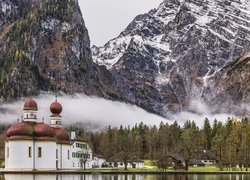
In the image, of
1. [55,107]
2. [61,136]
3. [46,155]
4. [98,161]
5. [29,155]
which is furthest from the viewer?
[98,161]

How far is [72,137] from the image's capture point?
540ft

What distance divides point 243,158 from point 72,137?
4817 centimetres

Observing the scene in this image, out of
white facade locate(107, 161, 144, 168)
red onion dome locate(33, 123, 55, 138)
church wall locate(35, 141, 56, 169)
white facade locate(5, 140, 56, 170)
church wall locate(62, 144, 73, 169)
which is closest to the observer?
white facade locate(5, 140, 56, 170)

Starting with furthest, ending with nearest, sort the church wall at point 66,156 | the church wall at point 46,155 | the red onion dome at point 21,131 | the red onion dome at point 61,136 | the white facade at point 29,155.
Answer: the church wall at point 66,156
the red onion dome at point 61,136
the church wall at point 46,155
the red onion dome at point 21,131
the white facade at point 29,155

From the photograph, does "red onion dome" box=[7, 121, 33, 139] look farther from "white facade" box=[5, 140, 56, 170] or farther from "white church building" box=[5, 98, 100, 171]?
"white facade" box=[5, 140, 56, 170]

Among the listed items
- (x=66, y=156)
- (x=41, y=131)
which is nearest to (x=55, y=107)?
(x=66, y=156)

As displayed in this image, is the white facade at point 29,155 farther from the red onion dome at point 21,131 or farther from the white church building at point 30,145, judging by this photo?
the red onion dome at point 21,131

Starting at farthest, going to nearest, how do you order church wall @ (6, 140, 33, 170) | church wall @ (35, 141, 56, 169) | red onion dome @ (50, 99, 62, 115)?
red onion dome @ (50, 99, 62, 115) < church wall @ (35, 141, 56, 169) < church wall @ (6, 140, 33, 170)

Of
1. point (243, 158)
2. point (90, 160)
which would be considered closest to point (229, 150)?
point (243, 158)

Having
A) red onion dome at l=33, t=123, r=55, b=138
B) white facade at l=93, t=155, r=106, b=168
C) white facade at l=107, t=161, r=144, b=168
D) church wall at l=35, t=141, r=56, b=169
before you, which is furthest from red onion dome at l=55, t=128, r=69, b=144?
white facade at l=107, t=161, r=144, b=168

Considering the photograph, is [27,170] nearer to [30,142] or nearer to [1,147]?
[30,142]

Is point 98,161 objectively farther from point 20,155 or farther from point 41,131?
point 20,155

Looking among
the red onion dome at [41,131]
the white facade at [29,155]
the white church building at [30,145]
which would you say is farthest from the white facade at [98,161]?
the red onion dome at [41,131]

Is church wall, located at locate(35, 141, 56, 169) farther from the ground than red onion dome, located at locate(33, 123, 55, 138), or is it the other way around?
red onion dome, located at locate(33, 123, 55, 138)
